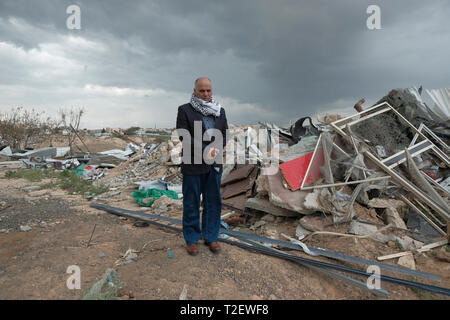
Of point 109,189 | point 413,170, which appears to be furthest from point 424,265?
point 109,189

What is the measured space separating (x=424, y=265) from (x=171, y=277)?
114 inches

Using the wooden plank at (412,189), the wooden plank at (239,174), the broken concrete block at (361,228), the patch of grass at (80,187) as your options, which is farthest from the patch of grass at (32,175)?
the wooden plank at (412,189)

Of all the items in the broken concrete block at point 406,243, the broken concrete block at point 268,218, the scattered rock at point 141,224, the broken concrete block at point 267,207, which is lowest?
the scattered rock at point 141,224

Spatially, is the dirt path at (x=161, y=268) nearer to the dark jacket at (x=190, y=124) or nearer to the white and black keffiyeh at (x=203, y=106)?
the dark jacket at (x=190, y=124)

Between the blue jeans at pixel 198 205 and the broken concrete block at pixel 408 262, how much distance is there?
7.08 ft

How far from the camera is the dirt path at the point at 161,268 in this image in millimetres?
2205

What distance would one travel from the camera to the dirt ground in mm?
2203

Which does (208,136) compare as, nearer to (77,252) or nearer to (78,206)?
(77,252)

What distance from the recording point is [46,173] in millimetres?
9695

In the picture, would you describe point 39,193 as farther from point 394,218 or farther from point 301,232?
point 394,218

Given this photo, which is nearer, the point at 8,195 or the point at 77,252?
the point at 77,252

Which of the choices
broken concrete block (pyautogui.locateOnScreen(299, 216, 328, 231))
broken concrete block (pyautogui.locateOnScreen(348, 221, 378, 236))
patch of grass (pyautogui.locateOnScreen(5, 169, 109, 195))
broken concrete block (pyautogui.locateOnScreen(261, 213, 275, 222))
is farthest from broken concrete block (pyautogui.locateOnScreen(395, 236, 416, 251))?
patch of grass (pyautogui.locateOnScreen(5, 169, 109, 195))

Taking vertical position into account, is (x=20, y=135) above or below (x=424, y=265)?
above

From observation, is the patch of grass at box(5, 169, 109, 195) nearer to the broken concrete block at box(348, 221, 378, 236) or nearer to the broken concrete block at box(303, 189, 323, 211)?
the broken concrete block at box(303, 189, 323, 211)
